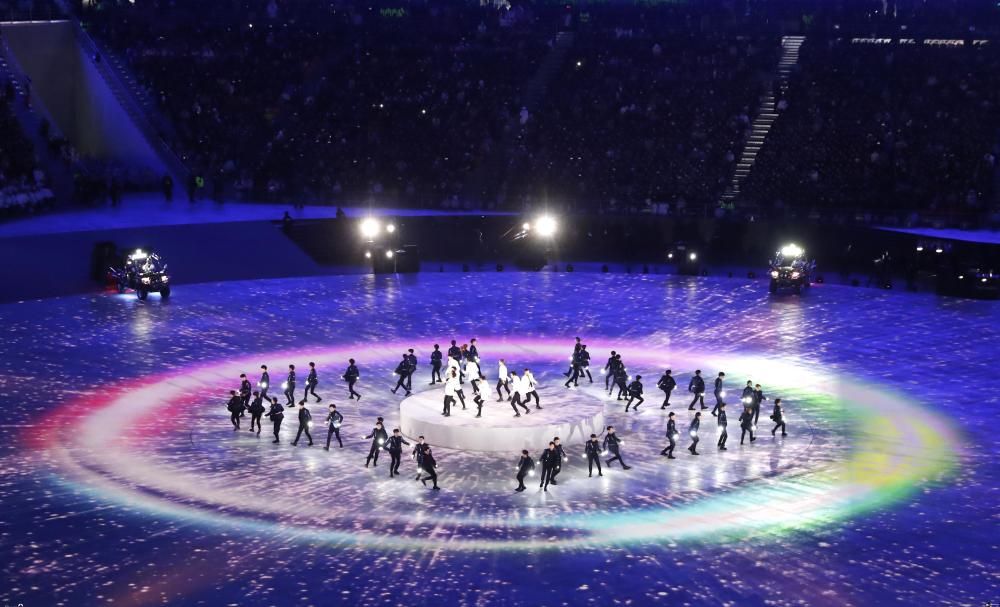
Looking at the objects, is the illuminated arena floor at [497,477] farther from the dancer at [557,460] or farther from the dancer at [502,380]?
the dancer at [502,380]

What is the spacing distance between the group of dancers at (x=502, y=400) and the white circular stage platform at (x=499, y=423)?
0.93 feet

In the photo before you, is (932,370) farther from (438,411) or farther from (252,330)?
(252,330)

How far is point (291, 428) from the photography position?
30.5 metres

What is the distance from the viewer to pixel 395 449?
26.5 meters

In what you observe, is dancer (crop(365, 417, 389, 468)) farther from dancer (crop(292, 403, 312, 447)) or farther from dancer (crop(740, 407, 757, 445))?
dancer (crop(740, 407, 757, 445))

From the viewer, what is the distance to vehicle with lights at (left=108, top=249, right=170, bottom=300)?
45812 mm

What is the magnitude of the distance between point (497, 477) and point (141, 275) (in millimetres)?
23036

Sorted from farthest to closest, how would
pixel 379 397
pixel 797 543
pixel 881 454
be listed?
pixel 379 397 < pixel 881 454 < pixel 797 543

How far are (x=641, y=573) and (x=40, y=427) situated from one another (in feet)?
50.7

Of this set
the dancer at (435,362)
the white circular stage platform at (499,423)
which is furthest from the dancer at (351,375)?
the dancer at (435,362)

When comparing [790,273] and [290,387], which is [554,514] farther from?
[790,273]

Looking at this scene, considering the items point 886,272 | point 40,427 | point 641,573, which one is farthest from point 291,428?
point 886,272

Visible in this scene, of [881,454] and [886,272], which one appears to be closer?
[881,454]

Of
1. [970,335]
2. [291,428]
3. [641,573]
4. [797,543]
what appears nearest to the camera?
[641,573]
